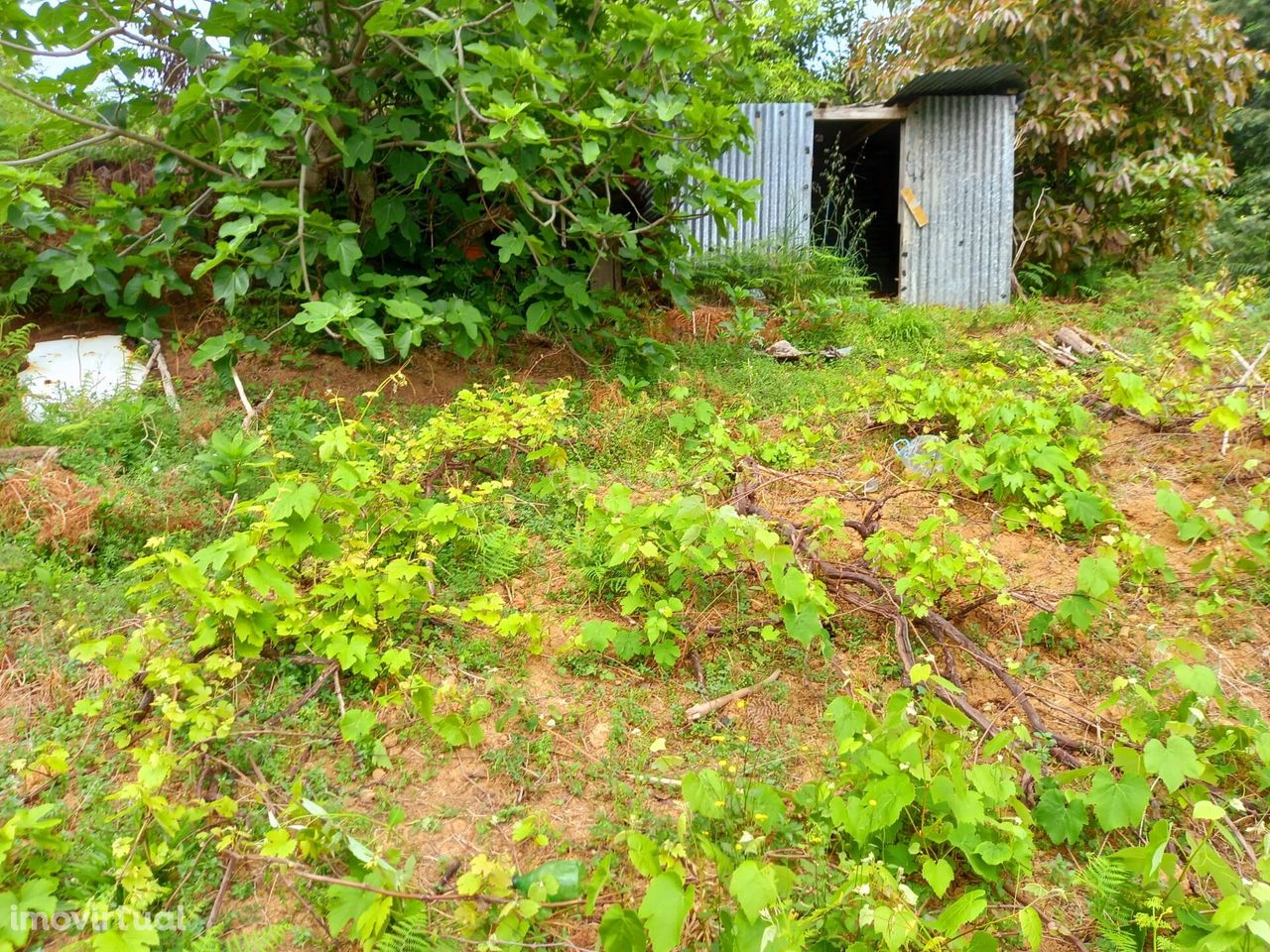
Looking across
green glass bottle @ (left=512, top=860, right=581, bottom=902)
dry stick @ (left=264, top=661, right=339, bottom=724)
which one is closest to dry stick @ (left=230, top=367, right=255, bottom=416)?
dry stick @ (left=264, top=661, right=339, bottom=724)

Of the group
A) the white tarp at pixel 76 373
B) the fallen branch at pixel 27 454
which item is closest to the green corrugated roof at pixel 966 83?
the white tarp at pixel 76 373

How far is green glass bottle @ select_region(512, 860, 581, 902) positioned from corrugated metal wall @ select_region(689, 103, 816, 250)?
19.7 ft

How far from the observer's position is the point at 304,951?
1.74 meters

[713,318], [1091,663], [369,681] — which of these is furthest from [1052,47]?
[369,681]

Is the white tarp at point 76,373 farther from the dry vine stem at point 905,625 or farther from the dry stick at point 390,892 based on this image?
the dry vine stem at point 905,625

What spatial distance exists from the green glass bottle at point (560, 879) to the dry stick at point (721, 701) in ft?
2.32

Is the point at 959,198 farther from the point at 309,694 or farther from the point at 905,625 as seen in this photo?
the point at 309,694

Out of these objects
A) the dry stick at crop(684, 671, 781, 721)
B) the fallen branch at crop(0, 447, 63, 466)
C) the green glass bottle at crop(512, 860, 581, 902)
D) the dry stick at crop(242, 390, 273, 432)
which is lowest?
the green glass bottle at crop(512, 860, 581, 902)

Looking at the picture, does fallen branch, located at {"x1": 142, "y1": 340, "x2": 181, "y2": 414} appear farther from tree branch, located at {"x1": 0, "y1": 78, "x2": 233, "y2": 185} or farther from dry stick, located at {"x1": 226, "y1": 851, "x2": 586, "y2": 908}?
dry stick, located at {"x1": 226, "y1": 851, "x2": 586, "y2": 908}

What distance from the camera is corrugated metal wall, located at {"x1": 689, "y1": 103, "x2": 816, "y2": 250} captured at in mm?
7035

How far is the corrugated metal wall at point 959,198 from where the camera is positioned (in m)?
7.02

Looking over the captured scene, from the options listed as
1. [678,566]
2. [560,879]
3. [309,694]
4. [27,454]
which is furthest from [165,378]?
[560,879]

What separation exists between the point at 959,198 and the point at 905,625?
19.1ft

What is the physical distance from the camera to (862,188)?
8.92 metres
